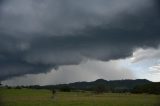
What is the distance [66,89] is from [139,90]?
41489 millimetres

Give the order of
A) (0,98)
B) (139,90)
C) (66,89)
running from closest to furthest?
(0,98)
(139,90)
(66,89)

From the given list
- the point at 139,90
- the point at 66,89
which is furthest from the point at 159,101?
the point at 66,89

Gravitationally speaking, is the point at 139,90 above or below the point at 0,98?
above

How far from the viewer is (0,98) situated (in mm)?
17969

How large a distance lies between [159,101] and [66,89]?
16685cm

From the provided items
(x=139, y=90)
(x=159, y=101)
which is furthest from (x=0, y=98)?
(x=139, y=90)

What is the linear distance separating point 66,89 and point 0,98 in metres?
168

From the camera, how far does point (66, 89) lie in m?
185

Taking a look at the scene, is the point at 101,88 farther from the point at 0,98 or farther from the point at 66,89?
the point at 0,98

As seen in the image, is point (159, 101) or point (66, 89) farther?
point (66, 89)

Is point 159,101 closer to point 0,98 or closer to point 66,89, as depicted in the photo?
point 0,98

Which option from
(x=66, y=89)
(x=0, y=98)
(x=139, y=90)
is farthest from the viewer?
(x=66, y=89)

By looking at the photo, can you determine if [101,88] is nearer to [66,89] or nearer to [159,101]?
[66,89]

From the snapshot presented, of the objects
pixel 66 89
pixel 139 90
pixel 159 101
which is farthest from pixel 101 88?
pixel 159 101
